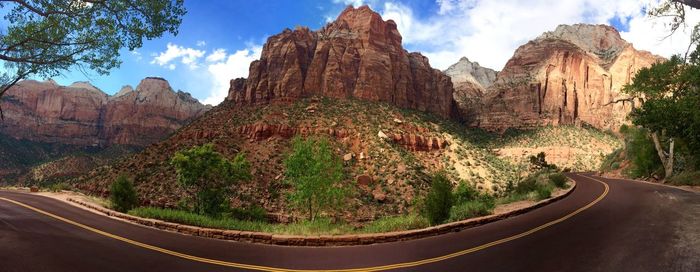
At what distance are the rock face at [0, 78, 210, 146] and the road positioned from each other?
13814cm

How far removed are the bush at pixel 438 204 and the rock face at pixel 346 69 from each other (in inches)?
2627

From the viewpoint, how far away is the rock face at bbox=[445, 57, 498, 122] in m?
116

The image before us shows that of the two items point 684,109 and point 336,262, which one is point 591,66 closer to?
point 684,109

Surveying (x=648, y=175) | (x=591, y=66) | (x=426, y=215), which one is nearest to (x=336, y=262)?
(x=426, y=215)

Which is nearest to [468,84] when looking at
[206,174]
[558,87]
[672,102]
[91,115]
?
[558,87]

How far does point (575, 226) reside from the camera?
10984mm

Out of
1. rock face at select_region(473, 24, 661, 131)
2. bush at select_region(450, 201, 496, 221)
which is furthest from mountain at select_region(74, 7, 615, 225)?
bush at select_region(450, 201, 496, 221)

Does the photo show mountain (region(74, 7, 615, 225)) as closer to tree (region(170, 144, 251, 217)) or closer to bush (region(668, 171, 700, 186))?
tree (region(170, 144, 251, 217))

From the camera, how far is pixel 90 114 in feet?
475

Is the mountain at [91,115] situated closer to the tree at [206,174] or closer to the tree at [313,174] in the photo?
the tree at [206,174]

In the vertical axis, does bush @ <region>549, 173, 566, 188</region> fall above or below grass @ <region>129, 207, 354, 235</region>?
above

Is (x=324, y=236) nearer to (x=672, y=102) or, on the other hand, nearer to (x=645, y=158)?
(x=672, y=102)

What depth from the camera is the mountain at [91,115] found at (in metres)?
126

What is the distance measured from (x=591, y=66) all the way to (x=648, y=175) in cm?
10246
